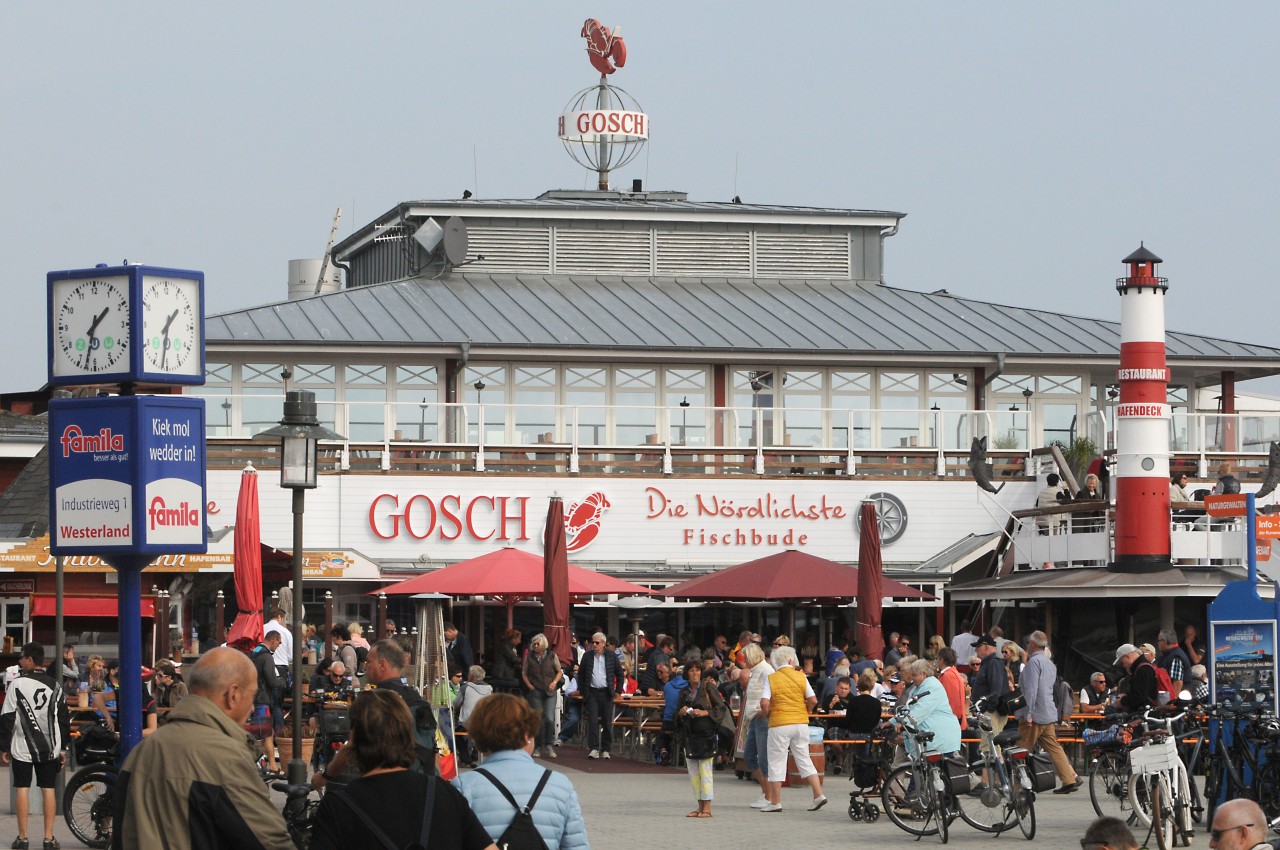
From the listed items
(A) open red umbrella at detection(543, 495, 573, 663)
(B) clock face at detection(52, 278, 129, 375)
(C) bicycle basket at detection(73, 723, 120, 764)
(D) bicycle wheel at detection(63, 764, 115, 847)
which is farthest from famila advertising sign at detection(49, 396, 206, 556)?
(A) open red umbrella at detection(543, 495, 573, 663)

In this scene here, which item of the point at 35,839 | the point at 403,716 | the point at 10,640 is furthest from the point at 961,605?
the point at 403,716

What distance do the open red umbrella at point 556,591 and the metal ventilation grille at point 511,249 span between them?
1638 cm

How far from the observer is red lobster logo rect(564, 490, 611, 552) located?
33.5m

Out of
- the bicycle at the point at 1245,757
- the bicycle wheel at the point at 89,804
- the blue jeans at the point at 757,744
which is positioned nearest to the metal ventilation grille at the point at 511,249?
the blue jeans at the point at 757,744

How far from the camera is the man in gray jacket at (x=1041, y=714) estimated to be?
2028 centimetres

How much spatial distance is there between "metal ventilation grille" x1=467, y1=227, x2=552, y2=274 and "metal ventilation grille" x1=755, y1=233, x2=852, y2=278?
4.43 metres

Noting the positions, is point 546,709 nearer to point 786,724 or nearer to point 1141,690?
point 786,724

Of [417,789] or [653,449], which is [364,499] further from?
[417,789]

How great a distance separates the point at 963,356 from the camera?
37031 mm

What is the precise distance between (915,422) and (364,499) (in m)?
10.3

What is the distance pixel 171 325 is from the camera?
553 inches

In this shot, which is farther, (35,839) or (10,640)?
(10,640)

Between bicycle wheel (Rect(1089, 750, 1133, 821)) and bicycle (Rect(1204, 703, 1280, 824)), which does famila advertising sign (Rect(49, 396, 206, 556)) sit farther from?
bicycle (Rect(1204, 703, 1280, 824))

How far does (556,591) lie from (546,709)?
5.91 feet
